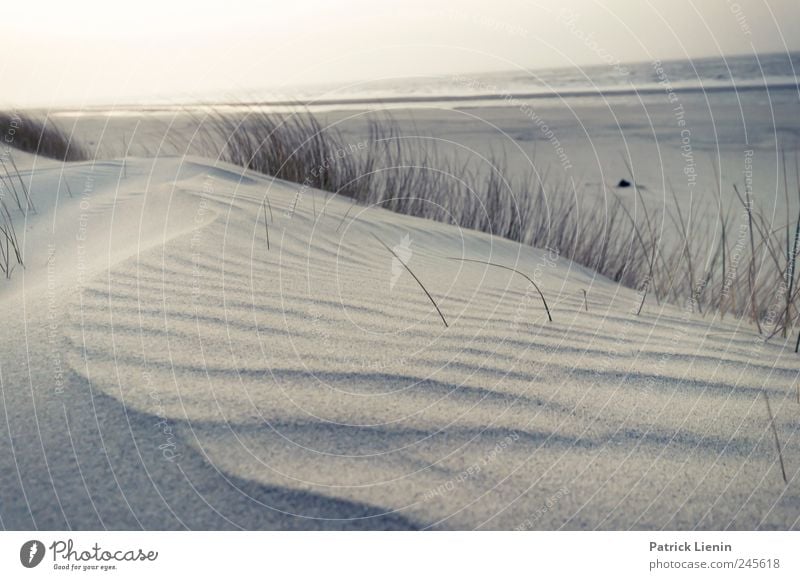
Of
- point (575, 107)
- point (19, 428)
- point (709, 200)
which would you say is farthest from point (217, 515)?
point (575, 107)

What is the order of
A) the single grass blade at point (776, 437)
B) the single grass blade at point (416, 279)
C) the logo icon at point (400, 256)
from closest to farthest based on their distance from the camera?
the single grass blade at point (776, 437) → the single grass blade at point (416, 279) → the logo icon at point (400, 256)

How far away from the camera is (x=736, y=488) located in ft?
5.00

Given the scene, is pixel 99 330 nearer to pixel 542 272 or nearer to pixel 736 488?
pixel 736 488

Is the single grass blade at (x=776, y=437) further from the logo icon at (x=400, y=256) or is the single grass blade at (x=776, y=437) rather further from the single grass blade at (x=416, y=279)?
the logo icon at (x=400, y=256)

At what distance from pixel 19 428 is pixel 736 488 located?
166 centimetres

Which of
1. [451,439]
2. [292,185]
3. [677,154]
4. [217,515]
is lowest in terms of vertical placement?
[217,515]
